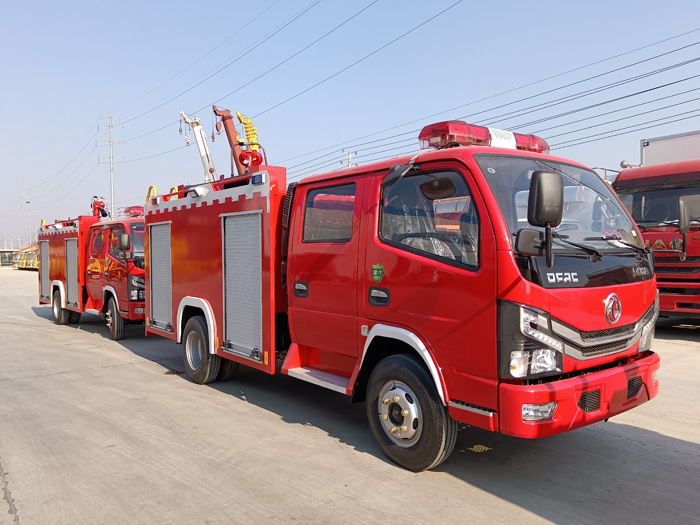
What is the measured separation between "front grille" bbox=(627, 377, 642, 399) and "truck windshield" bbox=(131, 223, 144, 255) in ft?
29.2

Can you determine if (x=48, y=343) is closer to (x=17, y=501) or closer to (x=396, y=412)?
(x=17, y=501)

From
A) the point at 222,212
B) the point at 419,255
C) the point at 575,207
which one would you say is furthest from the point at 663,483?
the point at 222,212

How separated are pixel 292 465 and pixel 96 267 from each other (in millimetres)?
8460

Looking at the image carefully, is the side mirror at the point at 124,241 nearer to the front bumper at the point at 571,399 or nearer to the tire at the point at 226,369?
the tire at the point at 226,369

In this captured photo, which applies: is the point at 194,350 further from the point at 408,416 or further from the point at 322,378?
the point at 408,416

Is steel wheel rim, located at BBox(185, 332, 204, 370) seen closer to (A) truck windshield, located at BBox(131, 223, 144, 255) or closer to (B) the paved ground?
(B) the paved ground

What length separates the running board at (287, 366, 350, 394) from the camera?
4.54 metres

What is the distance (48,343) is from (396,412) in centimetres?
886

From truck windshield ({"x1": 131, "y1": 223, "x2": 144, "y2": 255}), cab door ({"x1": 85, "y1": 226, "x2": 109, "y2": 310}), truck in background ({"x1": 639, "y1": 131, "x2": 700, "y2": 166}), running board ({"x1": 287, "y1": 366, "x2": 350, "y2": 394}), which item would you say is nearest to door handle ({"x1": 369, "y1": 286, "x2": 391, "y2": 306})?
running board ({"x1": 287, "y1": 366, "x2": 350, "y2": 394})

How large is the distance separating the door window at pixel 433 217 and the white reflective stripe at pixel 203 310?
312cm

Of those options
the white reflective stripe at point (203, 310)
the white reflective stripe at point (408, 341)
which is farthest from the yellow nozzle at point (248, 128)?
the white reflective stripe at point (408, 341)

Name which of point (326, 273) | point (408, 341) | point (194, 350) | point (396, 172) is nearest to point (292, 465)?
point (408, 341)

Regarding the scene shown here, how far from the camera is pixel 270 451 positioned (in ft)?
14.8

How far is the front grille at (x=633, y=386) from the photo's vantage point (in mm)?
3755
